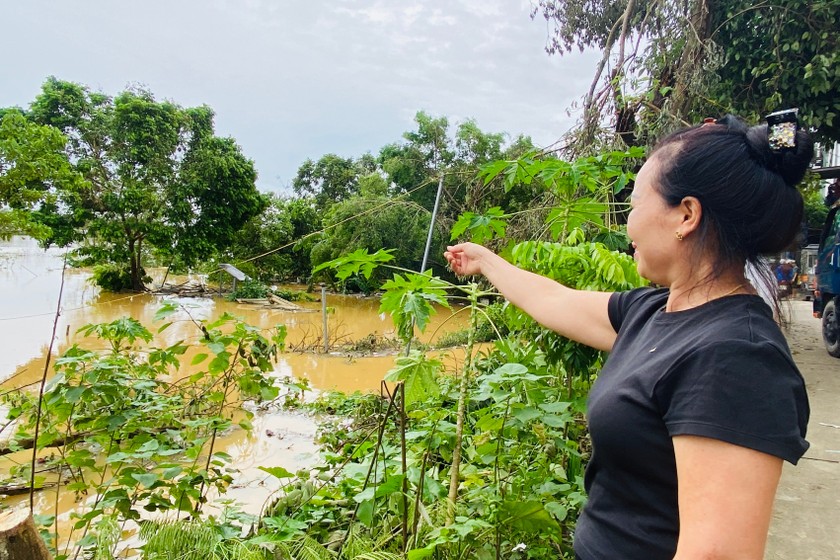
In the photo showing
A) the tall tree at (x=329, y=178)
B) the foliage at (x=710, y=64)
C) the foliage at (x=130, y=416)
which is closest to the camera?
the foliage at (x=130, y=416)

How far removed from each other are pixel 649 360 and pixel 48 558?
132 centimetres

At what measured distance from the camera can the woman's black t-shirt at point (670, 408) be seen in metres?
0.67

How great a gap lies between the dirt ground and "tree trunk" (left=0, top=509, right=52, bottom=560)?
174cm

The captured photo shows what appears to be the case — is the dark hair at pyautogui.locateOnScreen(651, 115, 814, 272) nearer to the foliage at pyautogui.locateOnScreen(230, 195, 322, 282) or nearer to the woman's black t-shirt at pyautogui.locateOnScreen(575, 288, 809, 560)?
the woman's black t-shirt at pyautogui.locateOnScreen(575, 288, 809, 560)

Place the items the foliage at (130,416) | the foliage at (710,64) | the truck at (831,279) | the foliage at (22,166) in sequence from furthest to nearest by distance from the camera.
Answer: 1. the foliage at (22,166)
2. the truck at (831,279)
3. the foliage at (710,64)
4. the foliage at (130,416)

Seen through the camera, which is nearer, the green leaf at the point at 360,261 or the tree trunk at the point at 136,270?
the green leaf at the point at 360,261

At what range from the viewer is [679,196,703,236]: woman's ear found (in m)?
0.87

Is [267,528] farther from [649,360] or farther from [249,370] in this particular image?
[649,360]

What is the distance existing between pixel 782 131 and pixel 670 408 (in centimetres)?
54

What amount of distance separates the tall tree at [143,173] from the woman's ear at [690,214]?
63.6 ft

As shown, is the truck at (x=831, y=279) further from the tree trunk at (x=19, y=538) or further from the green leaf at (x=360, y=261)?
the tree trunk at (x=19, y=538)

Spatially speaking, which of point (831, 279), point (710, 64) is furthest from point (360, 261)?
point (831, 279)

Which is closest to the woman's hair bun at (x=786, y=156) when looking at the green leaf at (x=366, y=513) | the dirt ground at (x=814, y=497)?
the dirt ground at (x=814, y=497)

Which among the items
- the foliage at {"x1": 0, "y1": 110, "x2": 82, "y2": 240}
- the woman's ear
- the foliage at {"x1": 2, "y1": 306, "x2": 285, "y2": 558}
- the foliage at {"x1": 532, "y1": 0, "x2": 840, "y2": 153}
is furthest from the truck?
the foliage at {"x1": 0, "y1": 110, "x2": 82, "y2": 240}
